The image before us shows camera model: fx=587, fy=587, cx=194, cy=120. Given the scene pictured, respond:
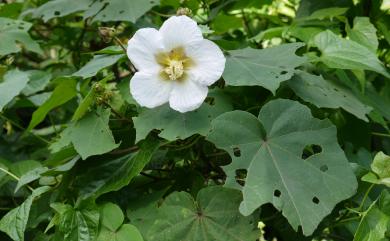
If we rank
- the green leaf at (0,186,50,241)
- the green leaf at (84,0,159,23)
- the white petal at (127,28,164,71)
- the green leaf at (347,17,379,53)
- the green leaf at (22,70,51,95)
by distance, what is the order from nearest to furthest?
the white petal at (127,28,164,71) < the green leaf at (0,186,50,241) < the green leaf at (347,17,379,53) < the green leaf at (84,0,159,23) < the green leaf at (22,70,51,95)

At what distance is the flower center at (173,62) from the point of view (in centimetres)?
112

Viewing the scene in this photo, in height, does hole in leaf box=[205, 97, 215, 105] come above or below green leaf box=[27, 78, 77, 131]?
above

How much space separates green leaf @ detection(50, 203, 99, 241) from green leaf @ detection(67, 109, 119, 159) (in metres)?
0.11

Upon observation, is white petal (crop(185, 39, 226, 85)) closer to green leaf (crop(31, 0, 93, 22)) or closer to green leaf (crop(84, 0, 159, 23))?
green leaf (crop(84, 0, 159, 23))

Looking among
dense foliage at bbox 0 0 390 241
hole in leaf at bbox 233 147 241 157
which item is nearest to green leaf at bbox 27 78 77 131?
dense foliage at bbox 0 0 390 241

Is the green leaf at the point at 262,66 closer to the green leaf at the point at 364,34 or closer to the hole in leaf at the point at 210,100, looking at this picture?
the hole in leaf at the point at 210,100

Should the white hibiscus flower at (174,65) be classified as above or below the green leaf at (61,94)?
above

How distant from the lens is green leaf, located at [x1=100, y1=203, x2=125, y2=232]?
1150 millimetres

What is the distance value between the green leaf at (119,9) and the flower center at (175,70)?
1.65ft

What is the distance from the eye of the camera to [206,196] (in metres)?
1.13

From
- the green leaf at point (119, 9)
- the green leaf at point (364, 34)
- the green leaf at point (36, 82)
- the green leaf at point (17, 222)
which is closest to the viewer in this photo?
the green leaf at point (17, 222)

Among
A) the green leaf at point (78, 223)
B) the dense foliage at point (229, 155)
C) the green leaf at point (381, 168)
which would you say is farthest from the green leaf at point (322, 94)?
the green leaf at point (78, 223)

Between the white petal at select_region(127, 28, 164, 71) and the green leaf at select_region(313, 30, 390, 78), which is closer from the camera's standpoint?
the white petal at select_region(127, 28, 164, 71)

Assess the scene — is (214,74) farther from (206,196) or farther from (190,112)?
(206,196)
